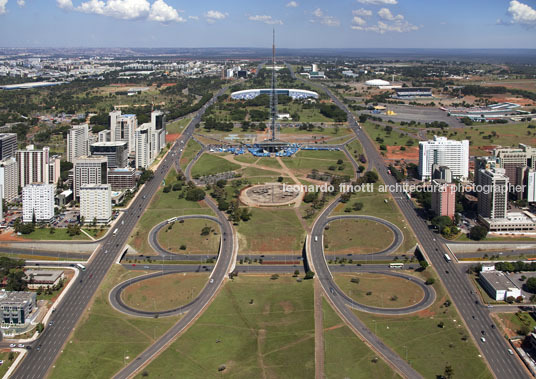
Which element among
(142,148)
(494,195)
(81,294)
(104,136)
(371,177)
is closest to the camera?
(81,294)

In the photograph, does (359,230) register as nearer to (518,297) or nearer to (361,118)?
(518,297)

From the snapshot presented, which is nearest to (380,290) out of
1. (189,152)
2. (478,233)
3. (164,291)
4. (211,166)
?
(478,233)

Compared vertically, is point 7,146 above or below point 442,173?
above

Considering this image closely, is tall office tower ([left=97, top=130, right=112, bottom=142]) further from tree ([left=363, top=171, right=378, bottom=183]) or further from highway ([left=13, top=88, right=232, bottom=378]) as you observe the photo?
tree ([left=363, top=171, right=378, bottom=183])

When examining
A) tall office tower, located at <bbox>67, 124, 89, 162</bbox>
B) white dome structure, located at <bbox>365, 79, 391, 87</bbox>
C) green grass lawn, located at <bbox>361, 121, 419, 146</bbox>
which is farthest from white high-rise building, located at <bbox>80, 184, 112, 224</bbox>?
white dome structure, located at <bbox>365, 79, 391, 87</bbox>

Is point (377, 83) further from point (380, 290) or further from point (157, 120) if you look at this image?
point (380, 290)

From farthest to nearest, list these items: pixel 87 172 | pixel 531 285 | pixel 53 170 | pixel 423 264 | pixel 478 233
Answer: pixel 53 170
pixel 87 172
pixel 478 233
pixel 423 264
pixel 531 285
